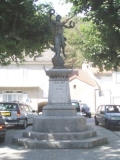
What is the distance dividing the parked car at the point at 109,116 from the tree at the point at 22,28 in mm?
5785

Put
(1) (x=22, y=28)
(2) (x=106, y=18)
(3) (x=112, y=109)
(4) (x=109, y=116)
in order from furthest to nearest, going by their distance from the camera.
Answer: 1. (3) (x=112, y=109)
2. (4) (x=109, y=116)
3. (1) (x=22, y=28)
4. (2) (x=106, y=18)

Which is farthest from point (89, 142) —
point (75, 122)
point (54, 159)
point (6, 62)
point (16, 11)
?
point (6, 62)

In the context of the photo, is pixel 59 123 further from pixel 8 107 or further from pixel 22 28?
pixel 8 107

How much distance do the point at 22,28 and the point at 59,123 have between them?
7.18m

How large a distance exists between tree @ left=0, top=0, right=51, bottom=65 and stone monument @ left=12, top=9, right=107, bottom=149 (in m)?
2.24

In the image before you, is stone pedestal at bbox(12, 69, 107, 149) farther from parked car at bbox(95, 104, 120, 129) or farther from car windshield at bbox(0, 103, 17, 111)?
parked car at bbox(95, 104, 120, 129)

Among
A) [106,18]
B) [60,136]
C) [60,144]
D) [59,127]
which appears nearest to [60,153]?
[60,144]

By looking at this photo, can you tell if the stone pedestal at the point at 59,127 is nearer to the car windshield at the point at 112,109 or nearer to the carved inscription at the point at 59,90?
the carved inscription at the point at 59,90

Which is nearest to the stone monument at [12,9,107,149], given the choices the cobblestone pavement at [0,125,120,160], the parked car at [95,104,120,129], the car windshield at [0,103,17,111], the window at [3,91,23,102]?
the cobblestone pavement at [0,125,120,160]

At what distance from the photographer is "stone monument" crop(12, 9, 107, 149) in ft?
37.0

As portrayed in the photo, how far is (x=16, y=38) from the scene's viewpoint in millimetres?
18172

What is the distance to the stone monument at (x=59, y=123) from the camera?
1127 centimetres

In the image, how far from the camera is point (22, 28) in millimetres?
17547

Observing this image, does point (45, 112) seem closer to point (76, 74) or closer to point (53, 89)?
point (53, 89)
